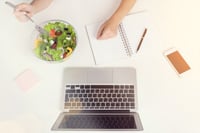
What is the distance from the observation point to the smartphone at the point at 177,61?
0.85 meters

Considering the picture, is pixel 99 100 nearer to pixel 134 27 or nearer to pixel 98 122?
pixel 98 122

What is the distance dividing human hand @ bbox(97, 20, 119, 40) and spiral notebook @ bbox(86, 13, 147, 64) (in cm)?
1

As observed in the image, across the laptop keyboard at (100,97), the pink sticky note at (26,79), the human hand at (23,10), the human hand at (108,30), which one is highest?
the human hand at (23,10)

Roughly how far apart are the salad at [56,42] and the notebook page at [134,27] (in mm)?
175

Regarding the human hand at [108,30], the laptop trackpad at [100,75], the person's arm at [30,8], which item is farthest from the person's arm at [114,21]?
the person's arm at [30,8]

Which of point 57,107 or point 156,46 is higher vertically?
point 156,46

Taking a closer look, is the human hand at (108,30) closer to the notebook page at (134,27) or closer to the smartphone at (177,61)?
the notebook page at (134,27)

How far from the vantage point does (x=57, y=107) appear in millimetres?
849

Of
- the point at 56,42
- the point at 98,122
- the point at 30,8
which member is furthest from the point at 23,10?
the point at 98,122

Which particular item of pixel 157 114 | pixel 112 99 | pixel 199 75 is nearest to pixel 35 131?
pixel 112 99

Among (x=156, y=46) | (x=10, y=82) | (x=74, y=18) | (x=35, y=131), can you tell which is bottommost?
(x=35, y=131)

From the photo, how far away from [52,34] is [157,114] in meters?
0.41

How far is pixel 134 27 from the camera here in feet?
3.00

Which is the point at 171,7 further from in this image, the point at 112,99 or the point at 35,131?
the point at 35,131
